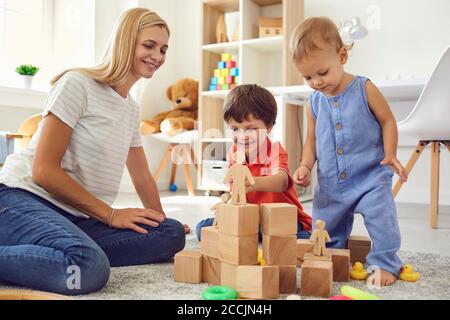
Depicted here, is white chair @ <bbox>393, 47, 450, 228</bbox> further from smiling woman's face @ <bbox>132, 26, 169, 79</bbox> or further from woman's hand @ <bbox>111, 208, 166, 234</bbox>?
woman's hand @ <bbox>111, 208, 166, 234</bbox>

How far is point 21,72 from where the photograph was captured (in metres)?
2.74

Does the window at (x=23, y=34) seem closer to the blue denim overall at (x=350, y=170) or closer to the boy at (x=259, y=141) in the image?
the boy at (x=259, y=141)

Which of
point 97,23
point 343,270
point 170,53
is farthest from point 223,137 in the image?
point 343,270

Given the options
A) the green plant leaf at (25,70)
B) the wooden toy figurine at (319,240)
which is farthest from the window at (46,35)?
the wooden toy figurine at (319,240)

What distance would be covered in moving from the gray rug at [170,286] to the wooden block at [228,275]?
5cm

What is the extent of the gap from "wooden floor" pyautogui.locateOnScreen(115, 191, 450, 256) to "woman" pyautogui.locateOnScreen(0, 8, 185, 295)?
627 millimetres

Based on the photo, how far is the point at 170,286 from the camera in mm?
873

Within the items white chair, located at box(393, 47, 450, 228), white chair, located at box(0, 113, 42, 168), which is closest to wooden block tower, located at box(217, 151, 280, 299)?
white chair, located at box(393, 47, 450, 228)

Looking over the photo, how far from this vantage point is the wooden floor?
140 cm

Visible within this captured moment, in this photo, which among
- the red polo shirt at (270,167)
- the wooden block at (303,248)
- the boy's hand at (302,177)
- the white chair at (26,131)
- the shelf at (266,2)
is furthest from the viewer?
the shelf at (266,2)

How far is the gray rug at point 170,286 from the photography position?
814 millimetres

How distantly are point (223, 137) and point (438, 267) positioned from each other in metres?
2.10
